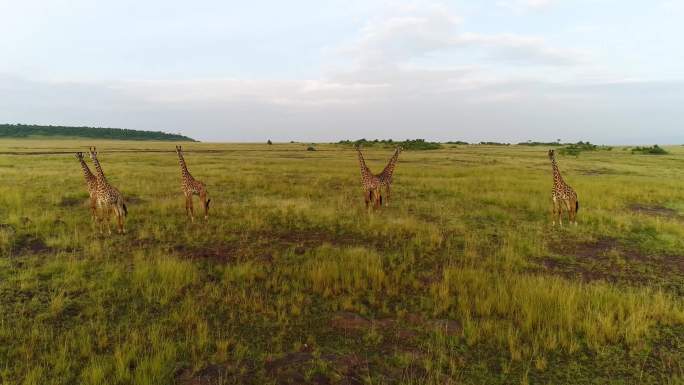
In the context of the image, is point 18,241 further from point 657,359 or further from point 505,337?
point 657,359

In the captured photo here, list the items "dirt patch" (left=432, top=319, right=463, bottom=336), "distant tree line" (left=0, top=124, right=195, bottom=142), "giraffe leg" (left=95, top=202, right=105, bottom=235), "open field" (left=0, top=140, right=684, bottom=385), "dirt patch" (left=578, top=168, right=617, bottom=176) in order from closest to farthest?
"open field" (left=0, top=140, right=684, bottom=385) → "dirt patch" (left=432, top=319, right=463, bottom=336) → "giraffe leg" (left=95, top=202, right=105, bottom=235) → "dirt patch" (left=578, top=168, right=617, bottom=176) → "distant tree line" (left=0, top=124, right=195, bottom=142)

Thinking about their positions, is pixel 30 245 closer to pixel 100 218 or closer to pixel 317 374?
pixel 100 218

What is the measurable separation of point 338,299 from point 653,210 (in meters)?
14.9

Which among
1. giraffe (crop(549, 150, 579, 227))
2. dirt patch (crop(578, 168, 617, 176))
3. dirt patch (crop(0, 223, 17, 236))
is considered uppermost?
dirt patch (crop(578, 168, 617, 176))

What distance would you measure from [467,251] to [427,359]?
4937 millimetres

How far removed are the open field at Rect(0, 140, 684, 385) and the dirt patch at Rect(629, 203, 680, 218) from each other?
98 centimetres

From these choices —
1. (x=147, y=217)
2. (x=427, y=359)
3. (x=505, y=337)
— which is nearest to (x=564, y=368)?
(x=505, y=337)

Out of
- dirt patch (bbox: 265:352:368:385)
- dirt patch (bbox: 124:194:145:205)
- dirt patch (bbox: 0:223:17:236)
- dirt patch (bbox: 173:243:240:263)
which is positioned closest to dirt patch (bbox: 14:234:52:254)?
dirt patch (bbox: 0:223:17:236)

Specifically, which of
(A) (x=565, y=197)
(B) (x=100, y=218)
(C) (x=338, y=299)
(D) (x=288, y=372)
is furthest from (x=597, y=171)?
(B) (x=100, y=218)

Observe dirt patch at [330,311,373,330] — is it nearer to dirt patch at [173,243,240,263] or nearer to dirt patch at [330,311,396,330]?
dirt patch at [330,311,396,330]

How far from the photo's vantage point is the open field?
4316mm

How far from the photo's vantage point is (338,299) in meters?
6.15

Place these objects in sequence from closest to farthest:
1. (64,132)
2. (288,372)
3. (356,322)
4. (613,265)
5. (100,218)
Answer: (288,372), (356,322), (613,265), (100,218), (64,132)

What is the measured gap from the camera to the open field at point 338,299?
4.32 m
